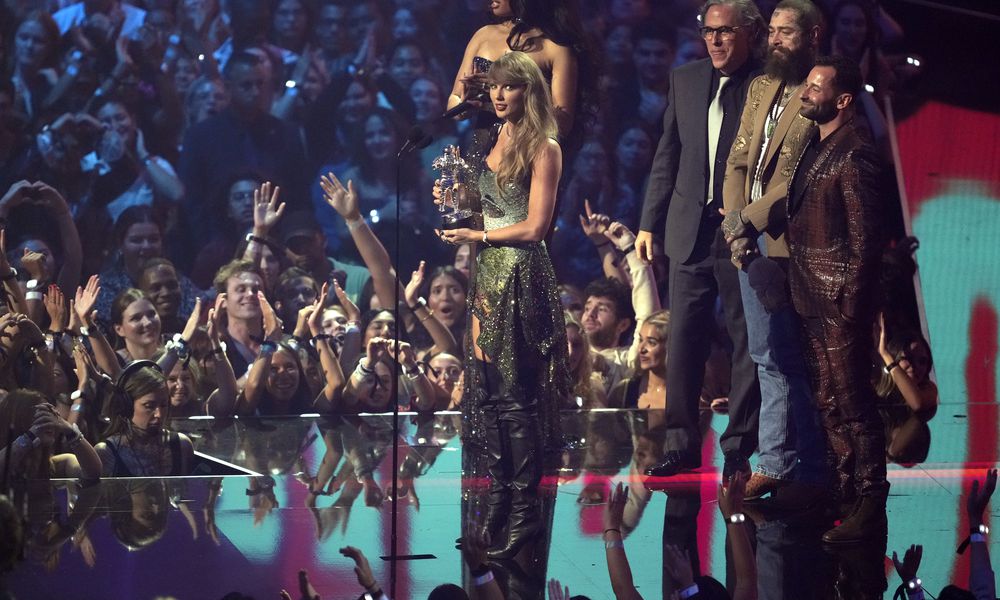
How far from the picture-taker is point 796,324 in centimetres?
438

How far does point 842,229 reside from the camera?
4.25 meters

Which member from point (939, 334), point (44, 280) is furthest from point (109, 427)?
point (939, 334)

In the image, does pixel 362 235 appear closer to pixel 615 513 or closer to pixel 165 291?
pixel 165 291

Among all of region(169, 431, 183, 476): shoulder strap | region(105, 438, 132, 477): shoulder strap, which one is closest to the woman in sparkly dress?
region(169, 431, 183, 476): shoulder strap

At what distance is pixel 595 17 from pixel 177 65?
2387 millimetres

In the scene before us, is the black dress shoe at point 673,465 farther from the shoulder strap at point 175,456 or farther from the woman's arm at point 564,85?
the shoulder strap at point 175,456

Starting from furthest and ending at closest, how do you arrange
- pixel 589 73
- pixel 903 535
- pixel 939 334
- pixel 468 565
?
pixel 939 334 → pixel 589 73 → pixel 903 535 → pixel 468 565

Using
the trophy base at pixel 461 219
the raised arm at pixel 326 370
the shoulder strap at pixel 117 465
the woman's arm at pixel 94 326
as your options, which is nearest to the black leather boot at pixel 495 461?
the trophy base at pixel 461 219

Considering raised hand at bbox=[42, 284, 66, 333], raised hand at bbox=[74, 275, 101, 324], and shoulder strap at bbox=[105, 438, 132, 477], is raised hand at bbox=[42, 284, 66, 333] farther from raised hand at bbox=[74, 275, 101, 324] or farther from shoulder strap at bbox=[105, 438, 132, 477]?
shoulder strap at bbox=[105, 438, 132, 477]

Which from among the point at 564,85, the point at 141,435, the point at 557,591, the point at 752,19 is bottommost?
the point at 557,591

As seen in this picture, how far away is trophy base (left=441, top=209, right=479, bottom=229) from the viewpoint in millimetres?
4457

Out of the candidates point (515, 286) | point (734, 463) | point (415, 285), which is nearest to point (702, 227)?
point (734, 463)

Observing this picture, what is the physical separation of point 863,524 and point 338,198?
3980 millimetres

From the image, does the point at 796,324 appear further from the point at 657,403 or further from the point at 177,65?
the point at 177,65
